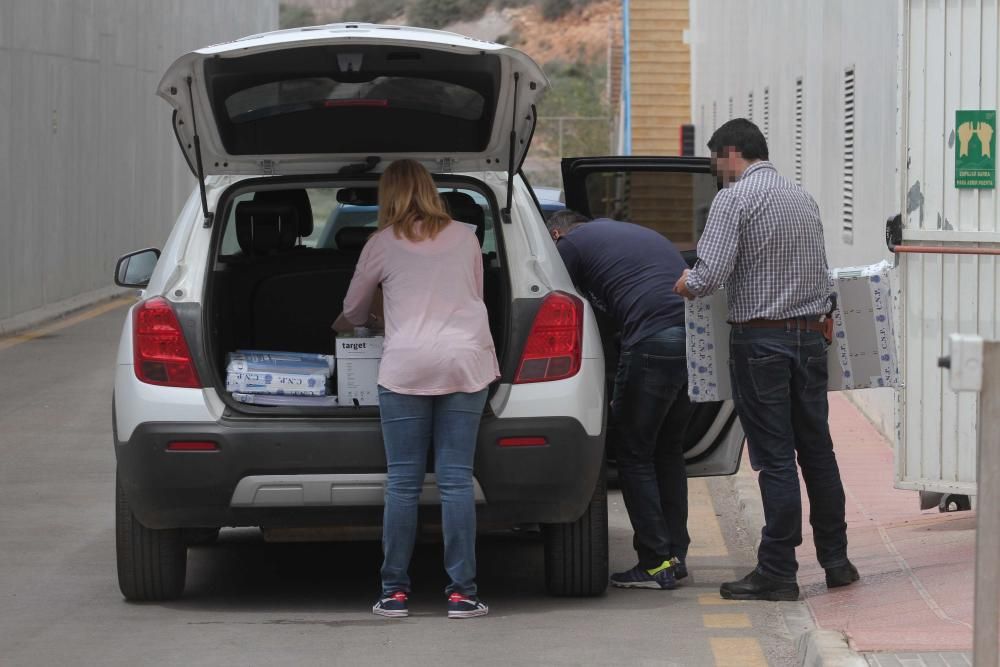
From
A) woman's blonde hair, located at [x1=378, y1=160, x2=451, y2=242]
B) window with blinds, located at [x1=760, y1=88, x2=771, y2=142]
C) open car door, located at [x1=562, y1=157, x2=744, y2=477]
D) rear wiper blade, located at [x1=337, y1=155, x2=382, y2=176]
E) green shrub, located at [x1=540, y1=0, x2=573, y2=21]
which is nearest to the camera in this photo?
woman's blonde hair, located at [x1=378, y1=160, x2=451, y2=242]

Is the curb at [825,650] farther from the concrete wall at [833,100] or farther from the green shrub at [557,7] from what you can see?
the green shrub at [557,7]

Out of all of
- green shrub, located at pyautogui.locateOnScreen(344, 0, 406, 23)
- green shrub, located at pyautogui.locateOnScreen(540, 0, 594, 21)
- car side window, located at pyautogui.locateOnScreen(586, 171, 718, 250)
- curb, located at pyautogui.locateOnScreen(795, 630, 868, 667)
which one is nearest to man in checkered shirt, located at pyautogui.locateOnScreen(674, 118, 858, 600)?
curb, located at pyautogui.locateOnScreen(795, 630, 868, 667)

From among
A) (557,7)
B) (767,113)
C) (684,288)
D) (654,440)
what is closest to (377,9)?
(557,7)

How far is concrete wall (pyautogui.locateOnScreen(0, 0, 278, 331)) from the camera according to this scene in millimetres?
20000

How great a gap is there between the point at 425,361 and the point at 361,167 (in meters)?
1.03

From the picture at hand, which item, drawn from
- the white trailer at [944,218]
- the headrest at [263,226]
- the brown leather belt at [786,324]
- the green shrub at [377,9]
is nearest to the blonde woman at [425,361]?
the brown leather belt at [786,324]

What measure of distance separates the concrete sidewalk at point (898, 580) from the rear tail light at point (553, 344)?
4.21ft

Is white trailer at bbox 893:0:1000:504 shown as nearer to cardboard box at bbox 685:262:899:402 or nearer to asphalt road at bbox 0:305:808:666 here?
cardboard box at bbox 685:262:899:402

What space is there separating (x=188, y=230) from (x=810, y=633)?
8.91ft

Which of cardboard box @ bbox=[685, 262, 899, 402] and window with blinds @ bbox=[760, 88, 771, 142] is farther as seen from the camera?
window with blinds @ bbox=[760, 88, 771, 142]

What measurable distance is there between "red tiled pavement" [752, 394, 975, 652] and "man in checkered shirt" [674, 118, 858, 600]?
0.83 ft

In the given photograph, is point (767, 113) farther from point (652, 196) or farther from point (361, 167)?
point (361, 167)

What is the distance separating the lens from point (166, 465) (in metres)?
6.18

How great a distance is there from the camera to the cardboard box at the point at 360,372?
21.5ft
